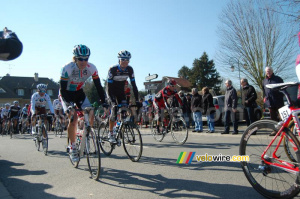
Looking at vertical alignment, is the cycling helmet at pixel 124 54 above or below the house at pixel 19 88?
below

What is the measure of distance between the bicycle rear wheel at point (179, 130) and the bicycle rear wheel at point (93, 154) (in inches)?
159

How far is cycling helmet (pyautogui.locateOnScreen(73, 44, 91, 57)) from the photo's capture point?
16.2 feet

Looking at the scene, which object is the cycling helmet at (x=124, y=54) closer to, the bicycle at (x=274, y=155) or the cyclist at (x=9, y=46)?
the cyclist at (x=9, y=46)

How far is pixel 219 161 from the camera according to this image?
208 inches

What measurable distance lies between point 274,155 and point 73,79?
3.90 metres

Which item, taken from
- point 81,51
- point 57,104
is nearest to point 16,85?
point 57,104

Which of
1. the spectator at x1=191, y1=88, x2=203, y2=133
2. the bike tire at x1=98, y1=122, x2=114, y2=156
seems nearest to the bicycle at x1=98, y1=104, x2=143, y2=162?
the bike tire at x1=98, y1=122, x2=114, y2=156

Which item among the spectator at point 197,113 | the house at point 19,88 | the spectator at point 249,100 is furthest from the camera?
the house at point 19,88

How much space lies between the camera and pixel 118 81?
6.38 metres

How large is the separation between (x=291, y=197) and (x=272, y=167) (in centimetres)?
41

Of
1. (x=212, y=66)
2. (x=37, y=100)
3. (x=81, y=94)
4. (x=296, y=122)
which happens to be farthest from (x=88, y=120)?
(x=212, y=66)

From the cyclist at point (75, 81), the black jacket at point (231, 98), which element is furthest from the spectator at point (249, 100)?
the cyclist at point (75, 81)

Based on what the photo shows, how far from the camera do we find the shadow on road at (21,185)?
3.68 meters

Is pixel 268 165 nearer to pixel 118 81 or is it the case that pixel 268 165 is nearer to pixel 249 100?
pixel 118 81
